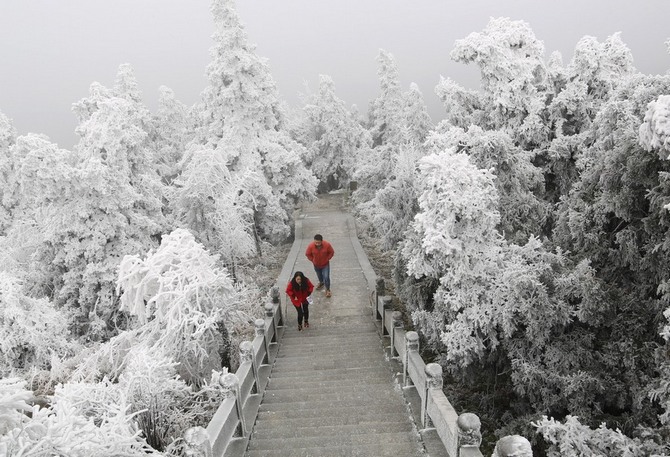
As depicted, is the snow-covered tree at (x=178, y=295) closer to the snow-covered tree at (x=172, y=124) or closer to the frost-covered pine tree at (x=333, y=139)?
the snow-covered tree at (x=172, y=124)

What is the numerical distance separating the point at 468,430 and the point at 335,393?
11.6 feet

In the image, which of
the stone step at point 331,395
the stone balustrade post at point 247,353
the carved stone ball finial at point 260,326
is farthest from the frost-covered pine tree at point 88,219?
the stone step at point 331,395

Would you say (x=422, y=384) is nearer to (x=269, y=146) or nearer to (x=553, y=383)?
(x=553, y=383)

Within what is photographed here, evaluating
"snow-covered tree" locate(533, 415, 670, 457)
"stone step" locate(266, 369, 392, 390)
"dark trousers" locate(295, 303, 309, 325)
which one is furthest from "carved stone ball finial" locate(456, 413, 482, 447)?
"dark trousers" locate(295, 303, 309, 325)

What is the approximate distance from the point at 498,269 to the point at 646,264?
2.56 m

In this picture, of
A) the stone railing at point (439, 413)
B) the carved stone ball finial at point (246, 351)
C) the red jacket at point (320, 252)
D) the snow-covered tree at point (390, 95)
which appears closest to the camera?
the stone railing at point (439, 413)

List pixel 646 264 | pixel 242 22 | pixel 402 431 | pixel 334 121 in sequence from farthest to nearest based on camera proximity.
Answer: pixel 334 121
pixel 242 22
pixel 646 264
pixel 402 431

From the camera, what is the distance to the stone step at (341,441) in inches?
262

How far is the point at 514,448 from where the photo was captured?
4.60m

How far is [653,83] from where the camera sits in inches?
405

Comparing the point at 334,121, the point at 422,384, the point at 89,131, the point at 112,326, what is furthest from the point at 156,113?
the point at 422,384

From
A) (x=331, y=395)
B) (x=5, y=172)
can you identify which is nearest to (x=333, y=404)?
(x=331, y=395)

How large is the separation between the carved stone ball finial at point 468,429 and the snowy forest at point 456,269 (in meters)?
1.76

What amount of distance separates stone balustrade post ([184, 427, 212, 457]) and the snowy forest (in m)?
0.56
